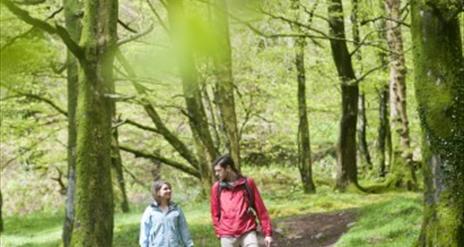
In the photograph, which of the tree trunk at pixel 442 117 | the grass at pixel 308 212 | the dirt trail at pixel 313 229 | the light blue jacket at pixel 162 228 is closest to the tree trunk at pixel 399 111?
the grass at pixel 308 212

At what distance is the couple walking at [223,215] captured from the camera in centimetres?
694

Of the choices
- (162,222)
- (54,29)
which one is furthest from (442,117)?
(54,29)

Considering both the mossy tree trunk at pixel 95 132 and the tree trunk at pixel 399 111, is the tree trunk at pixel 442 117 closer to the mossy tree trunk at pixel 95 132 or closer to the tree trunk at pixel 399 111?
the mossy tree trunk at pixel 95 132

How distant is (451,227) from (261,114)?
19301 millimetres

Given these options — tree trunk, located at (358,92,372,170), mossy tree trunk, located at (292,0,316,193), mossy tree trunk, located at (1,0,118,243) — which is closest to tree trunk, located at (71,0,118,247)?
mossy tree trunk, located at (1,0,118,243)

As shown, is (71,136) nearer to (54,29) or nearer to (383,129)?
(54,29)

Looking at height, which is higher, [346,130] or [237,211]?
[346,130]

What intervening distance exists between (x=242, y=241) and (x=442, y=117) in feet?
8.32

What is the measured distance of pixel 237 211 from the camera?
717cm

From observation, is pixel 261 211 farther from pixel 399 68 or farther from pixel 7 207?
pixel 7 207

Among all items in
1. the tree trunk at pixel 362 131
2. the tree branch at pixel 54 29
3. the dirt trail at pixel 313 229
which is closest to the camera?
the tree branch at pixel 54 29

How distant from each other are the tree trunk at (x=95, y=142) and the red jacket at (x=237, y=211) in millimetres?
1354

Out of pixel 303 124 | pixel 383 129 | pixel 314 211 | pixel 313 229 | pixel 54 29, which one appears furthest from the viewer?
pixel 383 129

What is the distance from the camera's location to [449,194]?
7.50 meters
